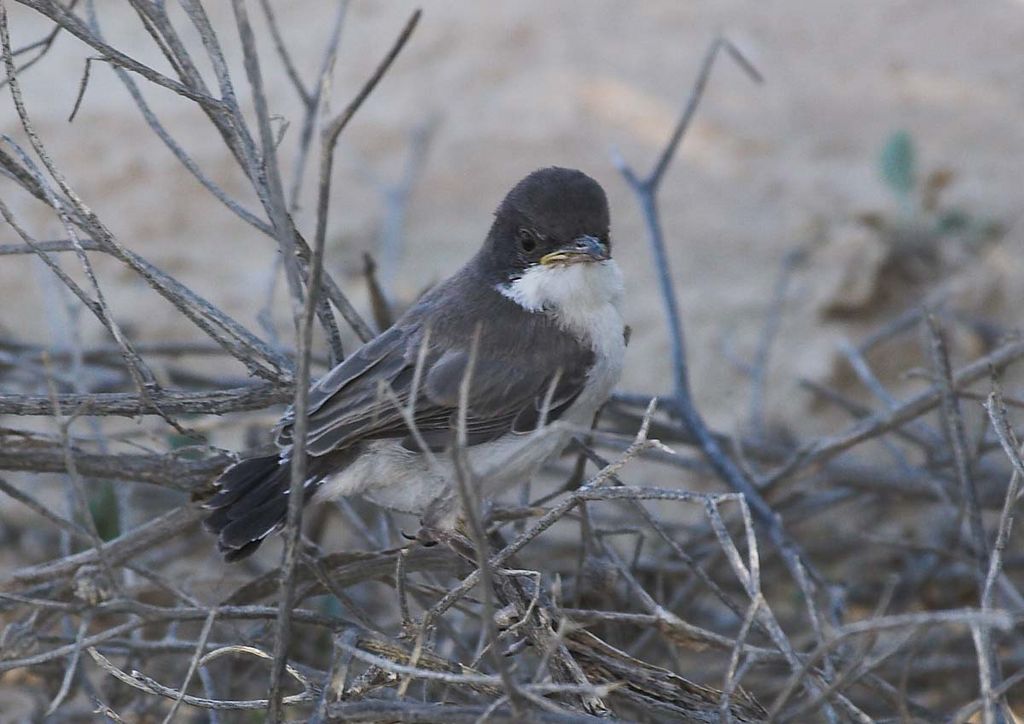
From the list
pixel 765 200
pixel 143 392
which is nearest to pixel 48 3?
pixel 143 392

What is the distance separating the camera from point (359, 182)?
7539 mm

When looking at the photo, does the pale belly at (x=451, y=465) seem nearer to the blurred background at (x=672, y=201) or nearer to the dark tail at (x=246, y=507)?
the dark tail at (x=246, y=507)

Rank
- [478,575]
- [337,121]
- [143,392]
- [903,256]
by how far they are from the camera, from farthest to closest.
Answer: [903,256] → [143,392] → [478,575] → [337,121]

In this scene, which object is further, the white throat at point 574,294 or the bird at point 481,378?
the white throat at point 574,294

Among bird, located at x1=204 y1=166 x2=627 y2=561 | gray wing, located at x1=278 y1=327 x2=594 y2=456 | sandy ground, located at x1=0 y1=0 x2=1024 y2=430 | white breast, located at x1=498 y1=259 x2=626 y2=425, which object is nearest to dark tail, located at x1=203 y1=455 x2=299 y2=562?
bird, located at x1=204 y1=166 x2=627 y2=561

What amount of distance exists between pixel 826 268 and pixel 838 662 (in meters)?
3.06

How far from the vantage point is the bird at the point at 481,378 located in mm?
3871

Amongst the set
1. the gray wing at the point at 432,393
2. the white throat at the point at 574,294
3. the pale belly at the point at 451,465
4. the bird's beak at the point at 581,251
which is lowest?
the pale belly at the point at 451,465

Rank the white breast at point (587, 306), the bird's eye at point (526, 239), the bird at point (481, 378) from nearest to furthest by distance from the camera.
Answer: the bird at point (481, 378) < the white breast at point (587, 306) < the bird's eye at point (526, 239)

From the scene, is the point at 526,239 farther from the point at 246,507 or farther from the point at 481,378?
the point at 246,507

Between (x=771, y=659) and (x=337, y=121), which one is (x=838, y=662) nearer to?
(x=771, y=659)

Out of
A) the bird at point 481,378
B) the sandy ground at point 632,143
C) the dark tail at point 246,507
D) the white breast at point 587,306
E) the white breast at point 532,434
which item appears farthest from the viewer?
the sandy ground at point 632,143

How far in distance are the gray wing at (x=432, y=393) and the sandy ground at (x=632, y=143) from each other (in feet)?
6.42

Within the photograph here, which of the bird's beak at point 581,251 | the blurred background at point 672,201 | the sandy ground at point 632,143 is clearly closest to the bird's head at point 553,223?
the bird's beak at point 581,251
